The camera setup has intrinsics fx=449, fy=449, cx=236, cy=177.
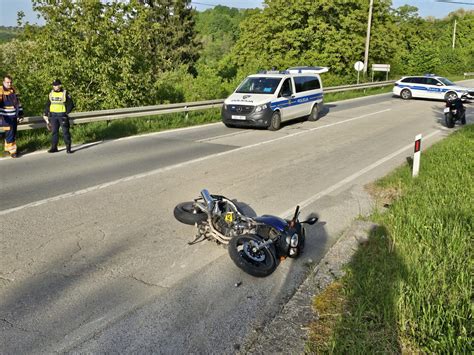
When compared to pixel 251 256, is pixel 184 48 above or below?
above

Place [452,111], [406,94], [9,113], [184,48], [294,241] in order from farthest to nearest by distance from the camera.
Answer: [184,48], [406,94], [452,111], [9,113], [294,241]

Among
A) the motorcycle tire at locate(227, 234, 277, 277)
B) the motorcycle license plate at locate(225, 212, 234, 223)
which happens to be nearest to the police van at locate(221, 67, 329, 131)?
the motorcycle license plate at locate(225, 212, 234, 223)

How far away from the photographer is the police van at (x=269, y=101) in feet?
46.5

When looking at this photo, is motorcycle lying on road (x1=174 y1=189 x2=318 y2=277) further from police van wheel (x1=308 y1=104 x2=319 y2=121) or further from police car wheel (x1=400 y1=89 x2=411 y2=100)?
police car wheel (x1=400 y1=89 x2=411 y2=100)

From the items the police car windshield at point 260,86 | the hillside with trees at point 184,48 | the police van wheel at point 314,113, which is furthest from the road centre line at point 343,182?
the hillside with trees at point 184,48

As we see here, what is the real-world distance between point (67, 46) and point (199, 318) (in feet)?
45.7

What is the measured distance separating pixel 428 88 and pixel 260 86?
625 inches

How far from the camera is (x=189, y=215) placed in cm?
567

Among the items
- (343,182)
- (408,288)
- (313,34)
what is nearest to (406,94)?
(313,34)

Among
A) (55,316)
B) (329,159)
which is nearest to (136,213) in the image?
(55,316)

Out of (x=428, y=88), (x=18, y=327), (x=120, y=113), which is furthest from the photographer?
(x=428, y=88)

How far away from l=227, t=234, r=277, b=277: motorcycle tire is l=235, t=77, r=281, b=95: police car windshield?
1088 cm

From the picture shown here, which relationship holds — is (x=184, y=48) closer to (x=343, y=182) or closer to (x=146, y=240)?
(x=343, y=182)

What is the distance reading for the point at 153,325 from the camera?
11.7 feet
